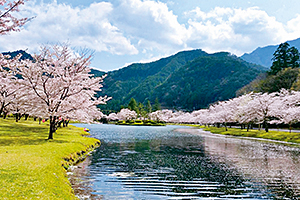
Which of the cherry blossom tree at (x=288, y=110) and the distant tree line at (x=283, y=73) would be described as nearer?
the cherry blossom tree at (x=288, y=110)

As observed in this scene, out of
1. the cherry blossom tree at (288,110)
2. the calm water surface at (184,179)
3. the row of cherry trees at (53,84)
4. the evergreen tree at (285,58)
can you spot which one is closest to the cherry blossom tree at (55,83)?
the row of cherry trees at (53,84)

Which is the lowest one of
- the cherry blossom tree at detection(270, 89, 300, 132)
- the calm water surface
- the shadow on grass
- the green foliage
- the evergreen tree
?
the calm water surface

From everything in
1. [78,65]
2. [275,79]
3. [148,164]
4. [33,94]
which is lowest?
[148,164]

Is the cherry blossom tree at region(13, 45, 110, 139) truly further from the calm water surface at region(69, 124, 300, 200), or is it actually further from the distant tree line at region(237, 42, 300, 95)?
the distant tree line at region(237, 42, 300, 95)

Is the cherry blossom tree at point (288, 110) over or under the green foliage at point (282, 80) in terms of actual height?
under

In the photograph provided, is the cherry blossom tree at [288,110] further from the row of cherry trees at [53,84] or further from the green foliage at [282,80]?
the row of cherry trees at [53,84]

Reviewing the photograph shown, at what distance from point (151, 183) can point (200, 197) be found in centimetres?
452

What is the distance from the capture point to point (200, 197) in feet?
50.8

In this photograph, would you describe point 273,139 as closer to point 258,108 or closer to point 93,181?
point 258,108

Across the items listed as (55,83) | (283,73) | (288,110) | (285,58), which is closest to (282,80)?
(283,73)

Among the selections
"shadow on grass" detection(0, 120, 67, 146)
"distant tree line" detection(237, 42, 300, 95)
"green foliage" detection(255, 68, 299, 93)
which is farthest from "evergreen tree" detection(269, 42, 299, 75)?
"shadow on grass" detection(0, 120, 67, 146)

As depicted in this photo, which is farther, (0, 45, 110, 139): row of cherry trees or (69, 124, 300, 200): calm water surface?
(0, 45, 110, 139): row of cherry trees

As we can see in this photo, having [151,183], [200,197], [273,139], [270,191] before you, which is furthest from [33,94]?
[273,139]

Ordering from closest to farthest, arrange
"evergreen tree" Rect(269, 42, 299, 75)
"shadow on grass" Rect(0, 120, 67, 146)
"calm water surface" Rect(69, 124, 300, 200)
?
1. "calm water surface" Rect(69, 124, 300, 200)
2. "shadow on grass" Rect(0, 120, 67, 146)
3. "evergreen tree" Rect(269, 42, 299, 75)
